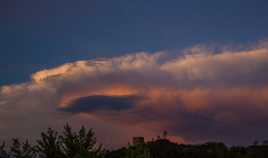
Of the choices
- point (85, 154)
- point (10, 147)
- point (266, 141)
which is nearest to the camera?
point (85, 154)

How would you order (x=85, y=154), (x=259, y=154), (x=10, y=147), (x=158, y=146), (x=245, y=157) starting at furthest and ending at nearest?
(x=158, y=146), (x=259, y=154), (x=245, y=157), (x=10, y=147), (x=85, y=154)

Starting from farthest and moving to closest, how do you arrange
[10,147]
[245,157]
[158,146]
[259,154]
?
[158,146]
[259,154]
[245,157]
[10,147]

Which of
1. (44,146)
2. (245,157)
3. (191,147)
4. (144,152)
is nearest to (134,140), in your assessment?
(144,152)

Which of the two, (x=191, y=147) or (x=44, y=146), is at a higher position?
(x=191, y=147)

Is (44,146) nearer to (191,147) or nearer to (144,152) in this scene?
(144,152)

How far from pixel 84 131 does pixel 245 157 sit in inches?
2235

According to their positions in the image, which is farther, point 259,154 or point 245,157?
point 259,154

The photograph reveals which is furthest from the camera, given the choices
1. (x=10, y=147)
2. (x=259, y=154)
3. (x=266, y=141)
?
(x=266, y=141)

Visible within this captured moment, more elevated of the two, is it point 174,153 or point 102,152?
point 174,153

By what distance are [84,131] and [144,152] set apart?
13.7 ft

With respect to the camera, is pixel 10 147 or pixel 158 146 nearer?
pixel 10 147

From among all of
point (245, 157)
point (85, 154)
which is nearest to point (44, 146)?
point (85, 154)

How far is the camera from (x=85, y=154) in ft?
94.7

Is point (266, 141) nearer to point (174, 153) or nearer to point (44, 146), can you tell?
point (174, 153)
